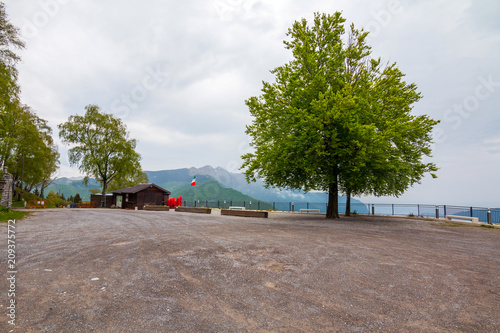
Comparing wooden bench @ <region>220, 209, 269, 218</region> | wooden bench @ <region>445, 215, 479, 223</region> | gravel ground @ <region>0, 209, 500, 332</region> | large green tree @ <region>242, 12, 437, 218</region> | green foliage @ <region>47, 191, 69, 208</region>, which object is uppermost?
large green tree @ <region>242, 12, 437, 218</region>

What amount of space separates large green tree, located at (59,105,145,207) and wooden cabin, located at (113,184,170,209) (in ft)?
16.9

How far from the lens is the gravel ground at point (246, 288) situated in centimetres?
359

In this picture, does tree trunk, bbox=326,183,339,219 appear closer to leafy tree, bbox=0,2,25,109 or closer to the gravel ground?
the gravel ground

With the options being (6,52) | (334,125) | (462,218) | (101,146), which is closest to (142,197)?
(101,146)

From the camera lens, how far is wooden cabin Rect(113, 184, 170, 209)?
40.8 metres

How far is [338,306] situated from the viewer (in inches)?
164

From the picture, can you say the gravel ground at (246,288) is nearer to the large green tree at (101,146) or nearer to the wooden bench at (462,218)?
the wooden bench at (462,218)

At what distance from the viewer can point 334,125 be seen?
57.9 feet

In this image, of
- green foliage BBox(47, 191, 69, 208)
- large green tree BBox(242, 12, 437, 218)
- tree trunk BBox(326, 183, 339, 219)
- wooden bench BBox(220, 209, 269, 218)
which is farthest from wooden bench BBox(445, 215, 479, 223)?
green foliage BBox(47, 191, 69, 208)

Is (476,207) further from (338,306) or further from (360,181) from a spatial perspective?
(338,306)

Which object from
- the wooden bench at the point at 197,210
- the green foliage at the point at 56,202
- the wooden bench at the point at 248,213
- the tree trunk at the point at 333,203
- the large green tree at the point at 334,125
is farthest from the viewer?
the green foliage at the point at 56,202

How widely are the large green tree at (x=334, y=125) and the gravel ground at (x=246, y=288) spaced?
31.1ft

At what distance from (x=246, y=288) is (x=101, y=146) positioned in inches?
1870

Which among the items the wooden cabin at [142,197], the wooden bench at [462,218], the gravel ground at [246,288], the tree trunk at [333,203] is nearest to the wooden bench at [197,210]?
the tree trunk at [333,203]
